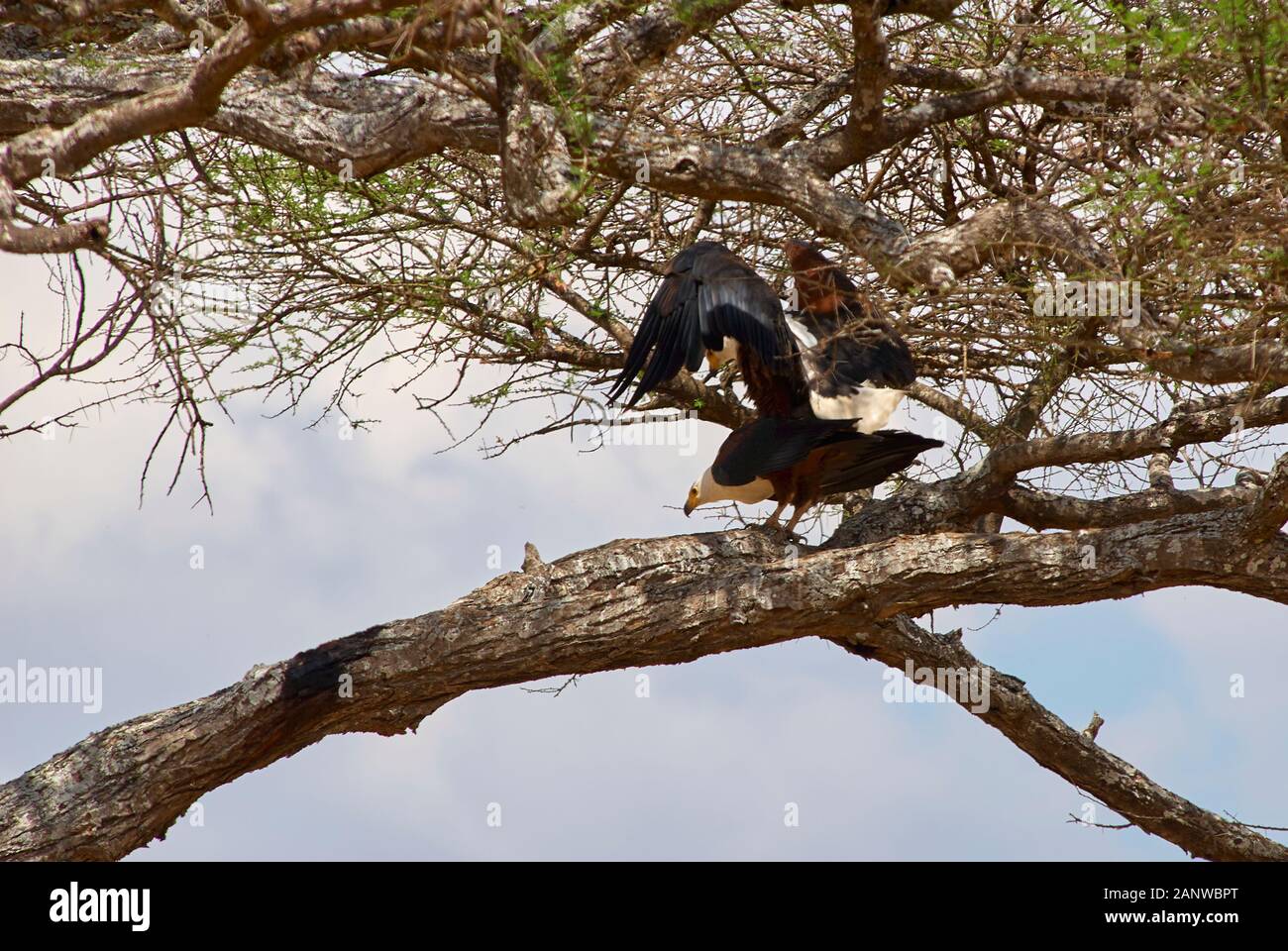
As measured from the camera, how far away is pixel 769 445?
15.8 ft

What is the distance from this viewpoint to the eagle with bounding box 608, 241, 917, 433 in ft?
14.7

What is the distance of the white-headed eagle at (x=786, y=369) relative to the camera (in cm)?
450

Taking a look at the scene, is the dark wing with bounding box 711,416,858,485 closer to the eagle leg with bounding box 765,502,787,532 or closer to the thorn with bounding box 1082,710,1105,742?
the eagle leg with bounding box 765,502,787,532

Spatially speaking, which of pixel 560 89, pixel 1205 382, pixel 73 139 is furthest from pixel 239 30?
pixel 1205 382

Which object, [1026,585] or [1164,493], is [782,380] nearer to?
[1026,585]

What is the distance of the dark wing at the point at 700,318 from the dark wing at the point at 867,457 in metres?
0.49

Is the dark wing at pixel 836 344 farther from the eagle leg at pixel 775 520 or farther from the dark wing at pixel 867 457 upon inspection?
the eagle leg at pixel 775 520

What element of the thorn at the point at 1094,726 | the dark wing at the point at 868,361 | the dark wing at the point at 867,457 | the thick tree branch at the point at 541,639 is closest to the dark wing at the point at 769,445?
the dark wing at the point at 867,457

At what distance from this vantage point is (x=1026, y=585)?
171 inches

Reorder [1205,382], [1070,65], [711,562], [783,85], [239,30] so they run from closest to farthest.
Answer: [239,30], [1205,382], [711,562], [1070,65], [783,85]

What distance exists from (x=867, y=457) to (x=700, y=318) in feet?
3.05

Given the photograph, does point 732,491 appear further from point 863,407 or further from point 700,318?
point 700,318

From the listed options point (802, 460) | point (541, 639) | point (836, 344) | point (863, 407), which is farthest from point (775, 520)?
point (541, 639)

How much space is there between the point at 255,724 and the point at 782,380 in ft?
7.53
